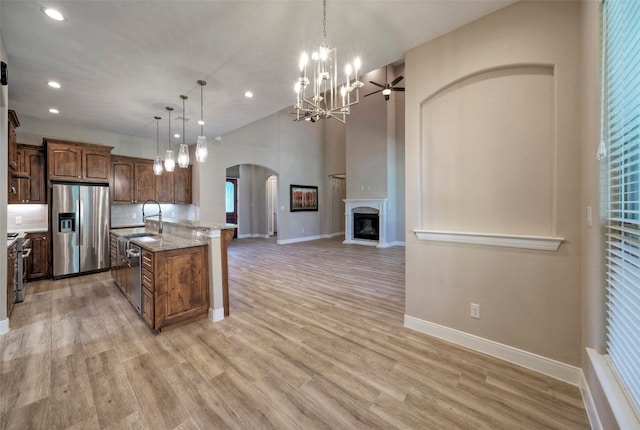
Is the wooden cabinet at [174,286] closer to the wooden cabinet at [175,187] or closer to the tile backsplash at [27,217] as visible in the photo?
the tile backsplash at [27,217]

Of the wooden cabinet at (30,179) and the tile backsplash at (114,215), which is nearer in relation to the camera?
the wooden cabinet at (30,179)

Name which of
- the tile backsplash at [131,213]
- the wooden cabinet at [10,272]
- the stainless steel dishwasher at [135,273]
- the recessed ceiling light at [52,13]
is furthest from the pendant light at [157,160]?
the recessed ceiling light at [52,13]

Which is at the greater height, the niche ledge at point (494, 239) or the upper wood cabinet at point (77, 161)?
the upper wood cabinet at point (77, 161)

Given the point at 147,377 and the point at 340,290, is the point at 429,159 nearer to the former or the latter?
the point at 340,290

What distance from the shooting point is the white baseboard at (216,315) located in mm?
2936

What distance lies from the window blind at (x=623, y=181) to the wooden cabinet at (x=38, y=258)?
7.04 meters

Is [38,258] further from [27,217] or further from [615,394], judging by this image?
[615,394]

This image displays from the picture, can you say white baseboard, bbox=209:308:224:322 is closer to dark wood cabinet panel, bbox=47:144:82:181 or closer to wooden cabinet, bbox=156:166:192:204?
dark wood cabinet panel, bbox=47:144:82:181

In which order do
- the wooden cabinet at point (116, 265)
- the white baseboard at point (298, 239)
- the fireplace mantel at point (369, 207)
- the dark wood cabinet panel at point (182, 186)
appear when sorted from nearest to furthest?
the wooden cabinet at point (116, 265), the dark wood cabinet panel at point (182, 186), the fireplace mantel at point (369, 207), the white baseboard at point (298, 239)

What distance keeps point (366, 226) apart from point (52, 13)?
308 inches

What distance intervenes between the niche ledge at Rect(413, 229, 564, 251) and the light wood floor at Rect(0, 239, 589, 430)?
0.97 meters

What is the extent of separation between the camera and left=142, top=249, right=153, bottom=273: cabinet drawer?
265 centimetres

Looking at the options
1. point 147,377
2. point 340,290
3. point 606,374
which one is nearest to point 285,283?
point 340,290

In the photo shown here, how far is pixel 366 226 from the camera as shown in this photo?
8672 millimetres
